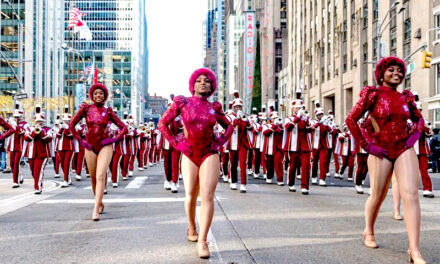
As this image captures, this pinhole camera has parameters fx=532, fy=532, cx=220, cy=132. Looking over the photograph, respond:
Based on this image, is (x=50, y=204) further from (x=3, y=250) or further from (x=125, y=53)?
(x=125, y=53)

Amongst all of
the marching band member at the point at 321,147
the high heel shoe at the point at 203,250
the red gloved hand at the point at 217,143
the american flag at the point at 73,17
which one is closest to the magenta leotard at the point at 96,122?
the red gloved hand at the point at 217,143

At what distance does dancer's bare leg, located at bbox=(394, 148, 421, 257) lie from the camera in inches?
203

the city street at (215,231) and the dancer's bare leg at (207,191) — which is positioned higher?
the dancer's bare leg at (207,191)

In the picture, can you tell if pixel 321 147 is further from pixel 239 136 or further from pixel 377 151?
pixel 377 151

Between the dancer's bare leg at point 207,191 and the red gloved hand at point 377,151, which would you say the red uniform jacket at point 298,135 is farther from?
the dancer's bare leg at point 207,191

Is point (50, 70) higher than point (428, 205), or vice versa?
point (50, 70)

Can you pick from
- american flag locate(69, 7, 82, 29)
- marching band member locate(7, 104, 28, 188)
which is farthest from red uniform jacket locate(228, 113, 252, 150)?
american flag locate(69, 7, 82, 29)

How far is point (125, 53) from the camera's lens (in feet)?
488

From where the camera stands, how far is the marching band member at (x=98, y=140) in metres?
8.33

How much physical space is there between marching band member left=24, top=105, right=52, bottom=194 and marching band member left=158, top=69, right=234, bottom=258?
23.9ft

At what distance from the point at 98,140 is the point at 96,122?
34 centimetres

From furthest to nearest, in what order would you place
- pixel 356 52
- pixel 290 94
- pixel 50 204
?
pixel 290 94, pixel 356 52, pixel 50 204

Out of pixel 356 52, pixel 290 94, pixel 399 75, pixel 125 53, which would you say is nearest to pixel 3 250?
pixel 399 75

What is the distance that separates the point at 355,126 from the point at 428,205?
539 cm
